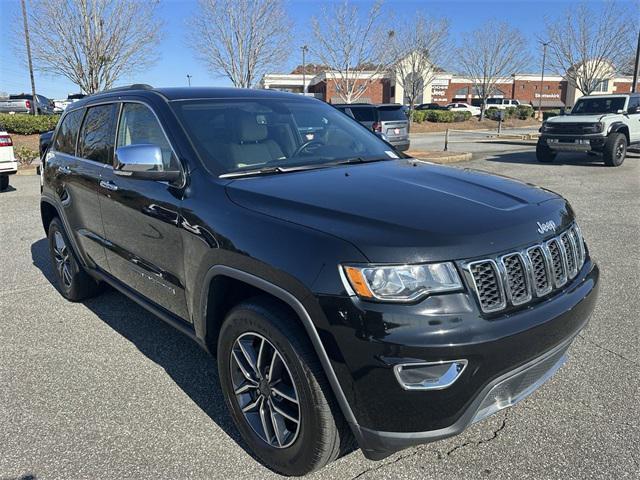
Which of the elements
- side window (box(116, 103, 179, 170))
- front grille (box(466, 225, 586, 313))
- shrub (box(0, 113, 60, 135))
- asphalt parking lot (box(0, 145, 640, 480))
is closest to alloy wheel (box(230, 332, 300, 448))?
asphalt parking lot (box(0, 145, 640, 480))

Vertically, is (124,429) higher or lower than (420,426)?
lower

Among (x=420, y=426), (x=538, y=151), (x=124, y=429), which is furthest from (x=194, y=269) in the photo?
(x=538, y=151)

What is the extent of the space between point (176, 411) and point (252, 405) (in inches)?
27.6

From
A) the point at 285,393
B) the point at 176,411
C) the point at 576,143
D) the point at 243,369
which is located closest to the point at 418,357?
the point at 285,393

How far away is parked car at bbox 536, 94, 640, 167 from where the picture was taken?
557 inches

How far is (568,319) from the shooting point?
241 cm

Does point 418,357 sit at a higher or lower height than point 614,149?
lower

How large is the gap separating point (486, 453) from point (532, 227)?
46.2 inches

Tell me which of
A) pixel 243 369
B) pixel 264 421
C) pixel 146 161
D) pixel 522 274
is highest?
pixel 146 161

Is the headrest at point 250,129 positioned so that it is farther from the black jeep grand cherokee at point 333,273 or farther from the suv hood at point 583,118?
the suv hood at point 583,118

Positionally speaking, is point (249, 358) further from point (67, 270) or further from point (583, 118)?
point (583, 118)

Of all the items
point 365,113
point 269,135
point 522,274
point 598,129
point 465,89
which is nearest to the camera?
point 522,274

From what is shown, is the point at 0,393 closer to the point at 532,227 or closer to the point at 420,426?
the point at 420,426

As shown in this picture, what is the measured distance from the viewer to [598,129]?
14.1m
